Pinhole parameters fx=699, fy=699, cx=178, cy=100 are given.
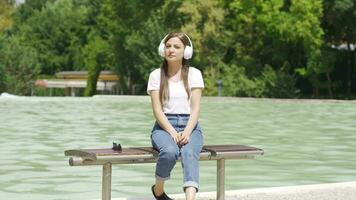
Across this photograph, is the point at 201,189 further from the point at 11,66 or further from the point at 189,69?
the point at 11,66

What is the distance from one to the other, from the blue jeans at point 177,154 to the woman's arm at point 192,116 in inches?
1.9

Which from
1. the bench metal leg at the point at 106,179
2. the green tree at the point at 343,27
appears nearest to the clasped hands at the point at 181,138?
the bench metal leg at the point at 106,179

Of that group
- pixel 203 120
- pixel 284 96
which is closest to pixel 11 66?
pixel 284 96

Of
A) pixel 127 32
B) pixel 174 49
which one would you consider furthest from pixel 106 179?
pixel 127 32

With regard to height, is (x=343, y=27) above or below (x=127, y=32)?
below

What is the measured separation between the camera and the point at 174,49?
20.0 feet

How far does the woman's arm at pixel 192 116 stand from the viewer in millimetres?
5861

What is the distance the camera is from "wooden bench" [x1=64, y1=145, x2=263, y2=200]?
553 cm

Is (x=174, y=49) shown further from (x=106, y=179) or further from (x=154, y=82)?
(x=106, y=179)

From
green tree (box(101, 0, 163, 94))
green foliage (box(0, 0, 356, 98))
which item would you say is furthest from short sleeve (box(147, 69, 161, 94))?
green tree (box(101, 0, 163, 94))

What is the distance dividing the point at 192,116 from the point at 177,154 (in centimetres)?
44

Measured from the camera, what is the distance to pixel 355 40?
1566 inches

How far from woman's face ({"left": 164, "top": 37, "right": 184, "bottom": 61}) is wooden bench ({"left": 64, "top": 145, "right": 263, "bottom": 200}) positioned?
0.82 meters

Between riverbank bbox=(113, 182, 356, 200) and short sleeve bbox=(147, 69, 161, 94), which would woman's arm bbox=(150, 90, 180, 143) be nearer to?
short sleeve bbox=(147, 69, 161, 94)
